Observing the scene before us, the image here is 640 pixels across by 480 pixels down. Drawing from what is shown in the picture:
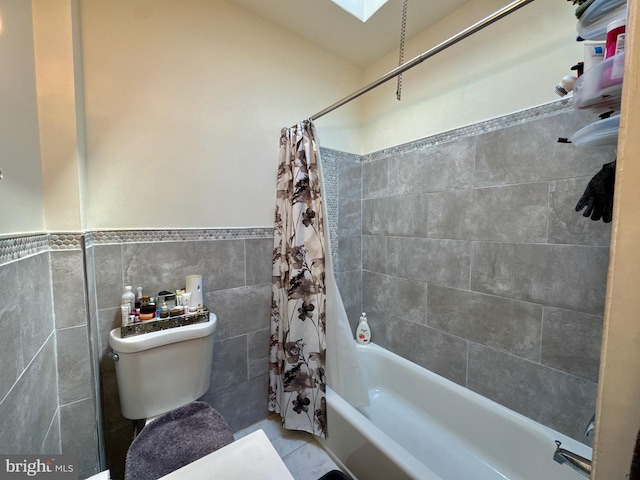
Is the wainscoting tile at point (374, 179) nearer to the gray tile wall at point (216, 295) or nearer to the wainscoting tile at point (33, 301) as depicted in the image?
the gray tile wall at point (216, 295)

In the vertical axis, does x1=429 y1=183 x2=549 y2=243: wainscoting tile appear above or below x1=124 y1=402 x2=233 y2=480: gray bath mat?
above

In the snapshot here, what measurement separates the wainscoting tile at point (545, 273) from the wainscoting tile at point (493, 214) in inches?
2.5

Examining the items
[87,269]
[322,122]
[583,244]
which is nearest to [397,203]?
[322,122]

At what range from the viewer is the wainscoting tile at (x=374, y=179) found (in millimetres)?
1756

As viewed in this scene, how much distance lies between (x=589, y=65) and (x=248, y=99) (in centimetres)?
137

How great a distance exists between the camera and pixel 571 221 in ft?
3.37

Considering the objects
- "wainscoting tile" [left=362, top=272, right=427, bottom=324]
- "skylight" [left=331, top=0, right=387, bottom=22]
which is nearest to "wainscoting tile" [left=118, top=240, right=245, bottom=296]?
"wainscoting tile" [left=362, top=272, right=427, bottom=324]

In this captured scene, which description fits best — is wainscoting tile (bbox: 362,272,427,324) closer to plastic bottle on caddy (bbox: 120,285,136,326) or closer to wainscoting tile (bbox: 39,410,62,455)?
plastic bottle on caddy (bbox: 120,285,136,326)

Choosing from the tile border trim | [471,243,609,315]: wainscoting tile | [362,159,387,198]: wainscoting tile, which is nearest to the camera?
the tile border trim

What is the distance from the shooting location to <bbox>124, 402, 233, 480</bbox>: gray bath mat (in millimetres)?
765

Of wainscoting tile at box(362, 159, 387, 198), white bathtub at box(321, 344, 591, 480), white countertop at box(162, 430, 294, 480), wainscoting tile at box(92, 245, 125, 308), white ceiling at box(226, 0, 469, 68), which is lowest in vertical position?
white bathtub at box(321, 344, 591, 480)

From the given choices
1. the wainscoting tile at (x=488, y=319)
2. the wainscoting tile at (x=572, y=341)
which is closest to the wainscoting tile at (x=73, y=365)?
the wainscoting tile at (x=488, y=319)

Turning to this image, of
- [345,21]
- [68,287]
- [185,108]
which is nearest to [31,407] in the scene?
[68,287]

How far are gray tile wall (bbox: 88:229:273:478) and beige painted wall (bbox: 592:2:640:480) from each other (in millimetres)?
1366
